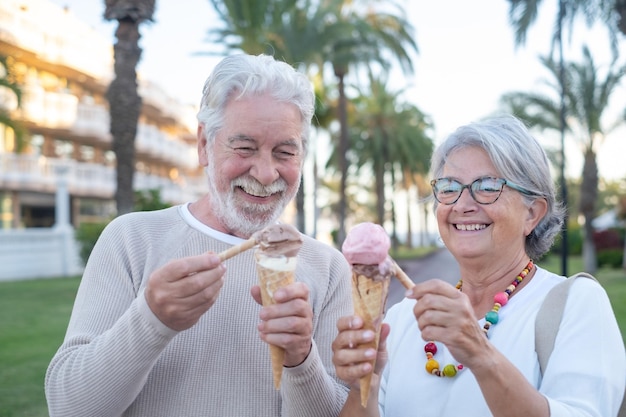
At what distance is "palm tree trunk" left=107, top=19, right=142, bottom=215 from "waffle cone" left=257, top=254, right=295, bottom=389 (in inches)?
450

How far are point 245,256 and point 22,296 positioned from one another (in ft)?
59.5

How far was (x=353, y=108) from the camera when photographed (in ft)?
118

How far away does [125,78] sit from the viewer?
12.7 meters

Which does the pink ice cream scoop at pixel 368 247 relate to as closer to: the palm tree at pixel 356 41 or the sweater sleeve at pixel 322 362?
the sweater sleeve at pixel 322 362

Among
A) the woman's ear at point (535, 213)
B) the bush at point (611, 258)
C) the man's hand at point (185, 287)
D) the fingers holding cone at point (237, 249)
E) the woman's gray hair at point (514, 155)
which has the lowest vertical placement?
the bush at point (611, 258)

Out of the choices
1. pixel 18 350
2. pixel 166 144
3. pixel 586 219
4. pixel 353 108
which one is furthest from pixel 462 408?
pixel 166 144

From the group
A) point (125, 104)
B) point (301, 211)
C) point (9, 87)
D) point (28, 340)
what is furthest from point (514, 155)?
point (301, 211)

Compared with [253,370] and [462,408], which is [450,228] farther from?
[253,370]

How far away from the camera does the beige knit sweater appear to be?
220cm

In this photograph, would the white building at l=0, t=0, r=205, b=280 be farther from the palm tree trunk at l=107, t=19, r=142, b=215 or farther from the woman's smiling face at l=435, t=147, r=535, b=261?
the woman's smiling face at l=435, t=147, r=535, b=261

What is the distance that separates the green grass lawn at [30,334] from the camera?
753 cm

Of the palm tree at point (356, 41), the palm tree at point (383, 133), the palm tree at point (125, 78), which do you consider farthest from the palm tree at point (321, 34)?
the palm tree at point (383, 133)

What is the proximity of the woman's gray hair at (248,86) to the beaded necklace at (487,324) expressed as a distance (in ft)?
3.33

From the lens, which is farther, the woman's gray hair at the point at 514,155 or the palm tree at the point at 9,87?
the palm tree at the point at 9,87
